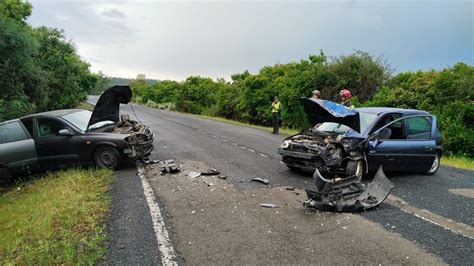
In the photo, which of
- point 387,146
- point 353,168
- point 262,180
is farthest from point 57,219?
point 387,146

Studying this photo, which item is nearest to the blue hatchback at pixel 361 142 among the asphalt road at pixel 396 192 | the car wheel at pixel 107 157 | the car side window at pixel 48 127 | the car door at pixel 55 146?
the asphalt road at pixel 396 192

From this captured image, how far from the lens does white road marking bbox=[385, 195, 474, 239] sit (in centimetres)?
546

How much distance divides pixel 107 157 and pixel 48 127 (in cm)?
167

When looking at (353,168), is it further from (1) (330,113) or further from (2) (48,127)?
(2) (48,127)

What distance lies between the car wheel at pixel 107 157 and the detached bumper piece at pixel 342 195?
4915 millimetres

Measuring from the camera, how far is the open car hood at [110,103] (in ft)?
31.8

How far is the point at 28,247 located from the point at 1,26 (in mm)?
10378

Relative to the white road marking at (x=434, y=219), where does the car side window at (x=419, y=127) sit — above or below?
above

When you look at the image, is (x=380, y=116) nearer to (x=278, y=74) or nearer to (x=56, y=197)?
(x=56, y=197)

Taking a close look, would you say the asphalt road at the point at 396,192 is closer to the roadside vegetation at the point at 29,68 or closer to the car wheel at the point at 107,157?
the car wheel at the point at 107,157

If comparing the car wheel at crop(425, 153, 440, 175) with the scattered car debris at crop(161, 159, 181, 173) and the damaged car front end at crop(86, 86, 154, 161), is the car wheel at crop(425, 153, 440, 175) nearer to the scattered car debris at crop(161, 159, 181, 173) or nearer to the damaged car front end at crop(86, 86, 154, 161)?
the scattered car debris at crop(161, 159, 181, 173)

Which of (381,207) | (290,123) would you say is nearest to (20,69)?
(381,207)

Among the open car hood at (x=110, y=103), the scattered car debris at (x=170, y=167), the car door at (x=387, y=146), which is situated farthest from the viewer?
the open car hood at (x=110, y=103)

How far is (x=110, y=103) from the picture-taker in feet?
33.5
